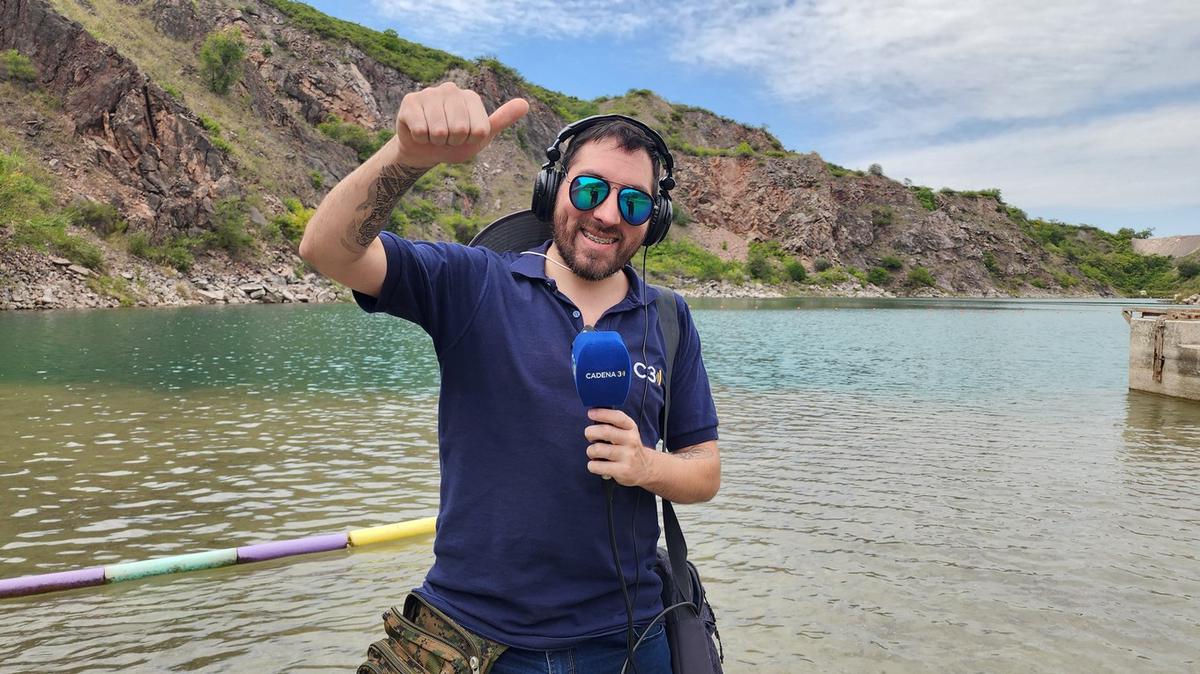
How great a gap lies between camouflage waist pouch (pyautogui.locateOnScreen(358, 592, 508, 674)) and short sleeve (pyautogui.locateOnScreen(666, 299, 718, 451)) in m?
0.92

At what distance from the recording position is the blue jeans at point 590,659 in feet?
7.41

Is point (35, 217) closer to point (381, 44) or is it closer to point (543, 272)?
point (543, 272)

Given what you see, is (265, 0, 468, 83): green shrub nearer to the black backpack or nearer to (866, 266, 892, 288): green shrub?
(866, 266, 892, 288): green shrub

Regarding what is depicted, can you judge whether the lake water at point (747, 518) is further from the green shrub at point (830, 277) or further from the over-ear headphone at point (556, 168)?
the green shrub at point (830, 277)

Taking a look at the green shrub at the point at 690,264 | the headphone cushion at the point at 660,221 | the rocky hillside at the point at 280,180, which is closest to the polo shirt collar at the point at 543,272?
the headphone cushion at the point at 660,221

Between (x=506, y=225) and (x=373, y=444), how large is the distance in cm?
1145

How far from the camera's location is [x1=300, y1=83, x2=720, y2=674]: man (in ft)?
7.07

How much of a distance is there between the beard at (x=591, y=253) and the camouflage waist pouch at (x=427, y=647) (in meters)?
1.16

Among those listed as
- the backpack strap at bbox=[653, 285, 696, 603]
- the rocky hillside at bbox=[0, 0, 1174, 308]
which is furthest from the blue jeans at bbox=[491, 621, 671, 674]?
the rocky hillside at bbox=[0, 0, 1174, 308]

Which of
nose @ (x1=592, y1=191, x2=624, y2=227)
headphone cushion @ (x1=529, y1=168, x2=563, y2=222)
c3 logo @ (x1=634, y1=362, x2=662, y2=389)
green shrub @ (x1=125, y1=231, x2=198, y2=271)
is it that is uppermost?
green shrub @ (x1=125, y1=231, x2=198, y2=271)

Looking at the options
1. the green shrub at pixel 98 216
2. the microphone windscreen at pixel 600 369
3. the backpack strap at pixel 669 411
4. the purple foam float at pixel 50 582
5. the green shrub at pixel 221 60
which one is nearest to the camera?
the microphone windscreen at pixel 600 369

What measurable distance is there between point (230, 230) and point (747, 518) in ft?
213

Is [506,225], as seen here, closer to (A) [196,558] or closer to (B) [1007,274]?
(A) [196,558]

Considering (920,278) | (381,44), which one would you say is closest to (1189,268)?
(920,278)
